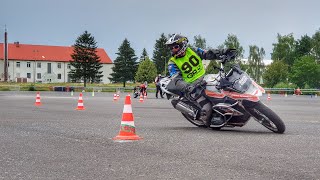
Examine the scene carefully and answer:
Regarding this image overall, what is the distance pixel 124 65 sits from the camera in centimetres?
12100

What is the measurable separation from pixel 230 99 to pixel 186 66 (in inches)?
47.5

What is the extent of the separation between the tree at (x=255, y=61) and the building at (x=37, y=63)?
1484 inches

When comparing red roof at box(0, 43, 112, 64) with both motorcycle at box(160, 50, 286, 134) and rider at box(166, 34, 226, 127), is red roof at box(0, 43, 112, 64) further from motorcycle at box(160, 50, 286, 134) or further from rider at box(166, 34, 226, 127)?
motorcycle at box(160, 50, 286, 134)

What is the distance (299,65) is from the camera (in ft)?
307

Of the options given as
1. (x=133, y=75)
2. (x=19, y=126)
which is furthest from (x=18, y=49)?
(x=19, y=126)

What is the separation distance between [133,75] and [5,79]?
28793 mm

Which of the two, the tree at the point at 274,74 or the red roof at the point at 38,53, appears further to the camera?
the red roof at the point at 38,53

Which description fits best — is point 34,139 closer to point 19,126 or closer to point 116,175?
point 19,126

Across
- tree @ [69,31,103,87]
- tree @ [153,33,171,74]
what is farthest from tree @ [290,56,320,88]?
tree @ [153,33,171,74]

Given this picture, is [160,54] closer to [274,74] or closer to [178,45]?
[274,74]

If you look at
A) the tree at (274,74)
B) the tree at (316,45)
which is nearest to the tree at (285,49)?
the tree at (316,45)

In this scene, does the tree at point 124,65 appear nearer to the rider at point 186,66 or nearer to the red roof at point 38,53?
the red roof at point 38,53

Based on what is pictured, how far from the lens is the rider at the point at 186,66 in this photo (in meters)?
10.8

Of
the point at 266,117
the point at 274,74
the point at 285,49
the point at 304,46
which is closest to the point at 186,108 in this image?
the point at 266,117
